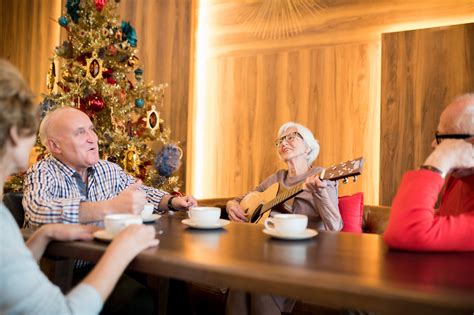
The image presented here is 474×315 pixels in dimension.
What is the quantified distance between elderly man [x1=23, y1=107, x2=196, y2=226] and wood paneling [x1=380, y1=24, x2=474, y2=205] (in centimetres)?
207

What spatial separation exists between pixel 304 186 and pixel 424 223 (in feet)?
3.62

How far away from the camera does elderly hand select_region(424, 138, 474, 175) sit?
1.22m

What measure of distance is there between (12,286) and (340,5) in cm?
370

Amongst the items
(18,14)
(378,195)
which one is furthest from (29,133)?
(18,14)

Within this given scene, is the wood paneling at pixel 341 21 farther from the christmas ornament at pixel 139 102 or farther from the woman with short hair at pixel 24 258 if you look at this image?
the woman with short hair at pixel 24 258

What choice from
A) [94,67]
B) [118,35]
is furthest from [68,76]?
[118,35]

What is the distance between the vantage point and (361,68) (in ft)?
12.6

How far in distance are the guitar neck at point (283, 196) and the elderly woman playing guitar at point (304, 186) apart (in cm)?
5

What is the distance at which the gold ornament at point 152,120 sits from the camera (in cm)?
383

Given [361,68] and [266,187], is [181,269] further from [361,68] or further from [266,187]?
[361,68]

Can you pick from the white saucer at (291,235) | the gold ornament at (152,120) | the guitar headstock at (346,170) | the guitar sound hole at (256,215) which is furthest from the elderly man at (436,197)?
the gold ornament at (152,120)

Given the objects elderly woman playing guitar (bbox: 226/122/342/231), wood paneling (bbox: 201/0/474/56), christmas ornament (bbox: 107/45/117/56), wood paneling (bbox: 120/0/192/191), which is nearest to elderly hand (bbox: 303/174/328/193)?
elderly woman playing guitar (bbox: 226/122/342/231)

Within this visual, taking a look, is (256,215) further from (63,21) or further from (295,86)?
(63,21)

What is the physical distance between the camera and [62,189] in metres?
1.85
